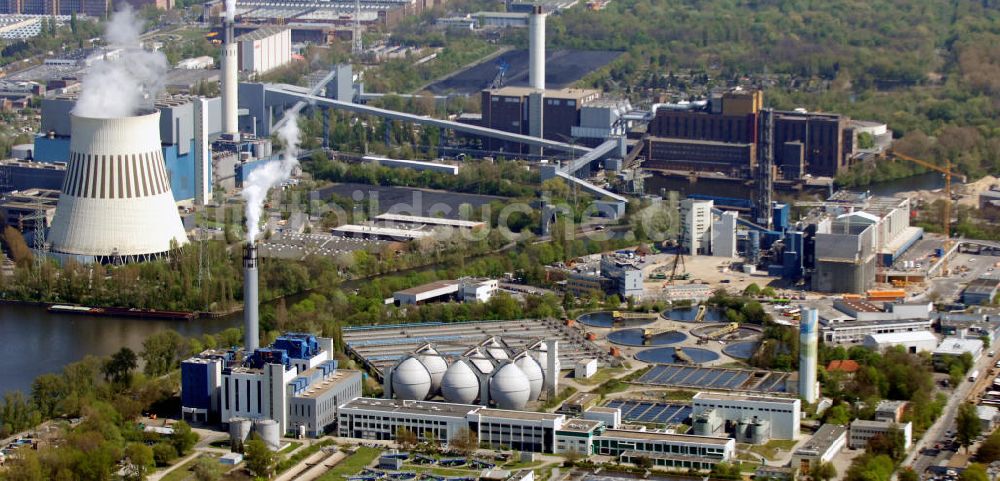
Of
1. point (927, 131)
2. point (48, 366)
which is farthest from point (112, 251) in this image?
point (927, 131)

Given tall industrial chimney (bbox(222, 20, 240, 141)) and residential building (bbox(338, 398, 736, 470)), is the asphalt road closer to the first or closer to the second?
residential building (bbox(338, 398, 736, 470))

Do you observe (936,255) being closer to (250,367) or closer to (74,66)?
(250,367)

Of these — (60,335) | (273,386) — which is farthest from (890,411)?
(60,335)

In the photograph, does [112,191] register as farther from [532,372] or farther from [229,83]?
[532,372]

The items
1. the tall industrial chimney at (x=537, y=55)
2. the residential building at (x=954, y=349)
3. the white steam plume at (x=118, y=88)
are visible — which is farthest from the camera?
the tall industrial chimney at (x=537, y=55)

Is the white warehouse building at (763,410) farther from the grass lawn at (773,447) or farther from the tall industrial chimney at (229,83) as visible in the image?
the tall industrial chimney at (229,83)

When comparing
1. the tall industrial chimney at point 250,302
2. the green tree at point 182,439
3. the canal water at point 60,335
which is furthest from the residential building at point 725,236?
the green tree at point 182,439
